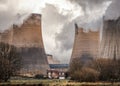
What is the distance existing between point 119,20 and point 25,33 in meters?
10.1

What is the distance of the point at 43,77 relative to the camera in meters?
29.7

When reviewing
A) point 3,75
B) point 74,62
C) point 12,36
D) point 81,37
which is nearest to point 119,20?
point 81,37

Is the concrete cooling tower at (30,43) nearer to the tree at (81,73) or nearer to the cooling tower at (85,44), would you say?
the tree at (81,73)

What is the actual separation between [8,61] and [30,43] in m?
5.47

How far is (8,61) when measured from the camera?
2472 cm

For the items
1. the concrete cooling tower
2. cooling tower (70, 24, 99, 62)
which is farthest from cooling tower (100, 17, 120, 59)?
the concrete cooling tower

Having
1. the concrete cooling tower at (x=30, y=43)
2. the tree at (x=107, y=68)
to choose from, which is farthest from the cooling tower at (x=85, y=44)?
the concrete cooling tower at (x=30, y=43)

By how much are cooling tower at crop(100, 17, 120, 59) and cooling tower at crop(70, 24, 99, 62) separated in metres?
1.82

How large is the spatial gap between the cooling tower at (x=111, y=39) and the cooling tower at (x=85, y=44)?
182cm

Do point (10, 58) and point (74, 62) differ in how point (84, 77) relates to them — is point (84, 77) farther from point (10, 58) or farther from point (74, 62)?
point (10, 58)

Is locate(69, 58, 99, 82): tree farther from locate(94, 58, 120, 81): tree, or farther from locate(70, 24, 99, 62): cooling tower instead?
locate(70, 24, 99, 62): cooling tower

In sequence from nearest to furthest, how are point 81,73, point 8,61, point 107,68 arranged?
point 8,61 → point 81,73 → point 107,68

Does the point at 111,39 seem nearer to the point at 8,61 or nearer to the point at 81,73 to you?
the point at 81,73

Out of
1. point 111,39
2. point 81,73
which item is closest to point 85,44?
point 111,39
